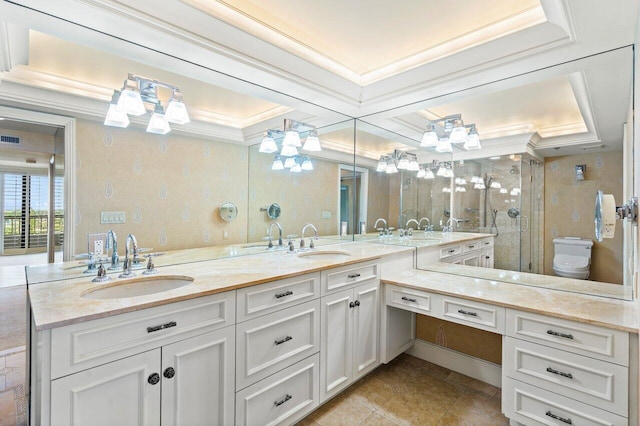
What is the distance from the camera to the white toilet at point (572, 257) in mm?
1877

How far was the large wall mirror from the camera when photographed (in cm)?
179

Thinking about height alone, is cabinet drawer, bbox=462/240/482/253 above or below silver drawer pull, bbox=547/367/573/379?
above

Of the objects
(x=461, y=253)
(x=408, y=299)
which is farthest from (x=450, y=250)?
(x=408, y=299)

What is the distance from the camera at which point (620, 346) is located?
136 cm

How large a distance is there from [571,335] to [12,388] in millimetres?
3363

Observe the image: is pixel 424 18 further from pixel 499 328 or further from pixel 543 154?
pixel 499 328

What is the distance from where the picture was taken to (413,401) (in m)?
2.01

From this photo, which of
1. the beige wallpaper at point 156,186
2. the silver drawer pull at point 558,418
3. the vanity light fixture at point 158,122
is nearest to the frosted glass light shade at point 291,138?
the beige wallpaper at point 156,186

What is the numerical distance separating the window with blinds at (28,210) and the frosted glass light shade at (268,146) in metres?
1.36

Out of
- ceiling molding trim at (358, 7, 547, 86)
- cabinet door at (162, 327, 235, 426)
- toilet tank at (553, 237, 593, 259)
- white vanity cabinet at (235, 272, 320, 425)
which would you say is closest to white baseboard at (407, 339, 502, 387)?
toilet tank at (553, 237, 593, 259)

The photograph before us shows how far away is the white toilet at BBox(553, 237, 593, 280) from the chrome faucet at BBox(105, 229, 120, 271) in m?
2.75

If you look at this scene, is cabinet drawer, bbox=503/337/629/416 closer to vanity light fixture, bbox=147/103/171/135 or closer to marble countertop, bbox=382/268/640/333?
marble countertop, bbox=382/268/640/333

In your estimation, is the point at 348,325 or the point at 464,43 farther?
the point at 348,325

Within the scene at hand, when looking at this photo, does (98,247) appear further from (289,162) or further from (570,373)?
(570,373)
